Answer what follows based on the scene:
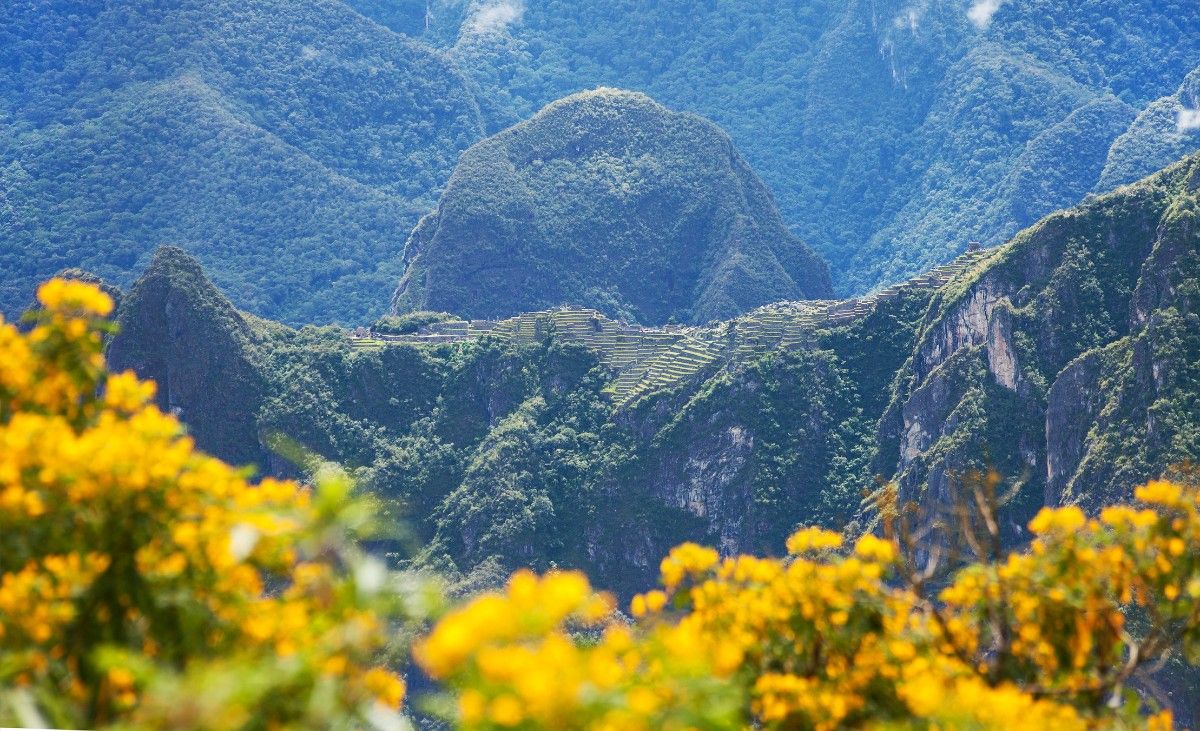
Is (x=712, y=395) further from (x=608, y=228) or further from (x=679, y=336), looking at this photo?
(x=608, y=228)

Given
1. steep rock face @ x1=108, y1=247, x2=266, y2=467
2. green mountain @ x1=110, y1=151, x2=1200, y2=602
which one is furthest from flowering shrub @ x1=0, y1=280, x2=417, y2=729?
steep rock face @ x1=108, y1=247, x2=266, y2=467

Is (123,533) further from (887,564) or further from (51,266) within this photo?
(51,266)

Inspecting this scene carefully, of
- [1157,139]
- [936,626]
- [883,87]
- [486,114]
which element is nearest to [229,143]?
[486,114]

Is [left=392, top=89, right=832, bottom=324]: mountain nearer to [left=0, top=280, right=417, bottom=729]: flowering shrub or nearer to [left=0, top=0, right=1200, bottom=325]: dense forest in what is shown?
[left=0, top=0, right=1200, bottom=325]: dense forest

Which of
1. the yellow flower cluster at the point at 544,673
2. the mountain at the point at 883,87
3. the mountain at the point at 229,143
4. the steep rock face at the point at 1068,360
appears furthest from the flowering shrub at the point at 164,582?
the mountain at the point at 883,87

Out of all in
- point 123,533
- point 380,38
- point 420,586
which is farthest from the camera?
point 380,38

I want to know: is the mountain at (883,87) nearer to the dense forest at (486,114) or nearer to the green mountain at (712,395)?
the dense forest at (486,114)

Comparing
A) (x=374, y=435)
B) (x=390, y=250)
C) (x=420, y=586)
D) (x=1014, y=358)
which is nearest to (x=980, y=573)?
(x=420, y=586)
